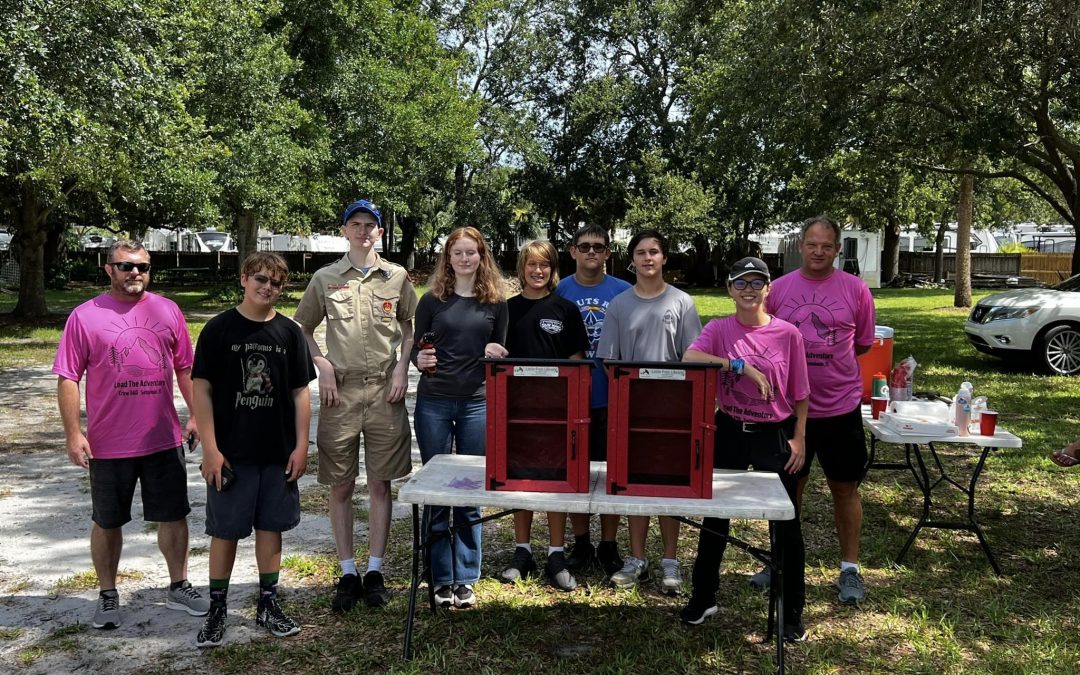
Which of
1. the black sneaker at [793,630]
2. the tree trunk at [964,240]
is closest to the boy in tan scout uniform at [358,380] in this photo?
the black sneaker at [793,630]

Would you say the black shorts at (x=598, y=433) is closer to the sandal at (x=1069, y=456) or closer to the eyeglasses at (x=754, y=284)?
the eyeglasses at (x=754, y=284)

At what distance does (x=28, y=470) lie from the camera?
725 centimetres

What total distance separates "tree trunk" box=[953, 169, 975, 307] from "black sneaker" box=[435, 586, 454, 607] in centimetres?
2120

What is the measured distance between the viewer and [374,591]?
4.52m

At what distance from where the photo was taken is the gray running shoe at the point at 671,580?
470 centimetres

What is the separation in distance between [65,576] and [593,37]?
41490mm

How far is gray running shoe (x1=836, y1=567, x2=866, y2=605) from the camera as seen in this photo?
15.2 feet

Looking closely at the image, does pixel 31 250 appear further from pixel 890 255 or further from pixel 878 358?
pixel 890 255

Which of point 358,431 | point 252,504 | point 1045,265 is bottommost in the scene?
point 252,504

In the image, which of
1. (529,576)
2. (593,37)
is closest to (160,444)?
(529,576)

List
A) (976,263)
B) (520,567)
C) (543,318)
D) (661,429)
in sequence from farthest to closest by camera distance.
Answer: (976,263), (520,567), (543,318), (661,429)

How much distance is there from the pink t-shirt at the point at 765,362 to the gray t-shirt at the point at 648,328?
38 cm

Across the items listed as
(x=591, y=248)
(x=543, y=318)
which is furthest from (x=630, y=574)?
(x=591, y=248)

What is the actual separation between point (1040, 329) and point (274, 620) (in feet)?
37.9
